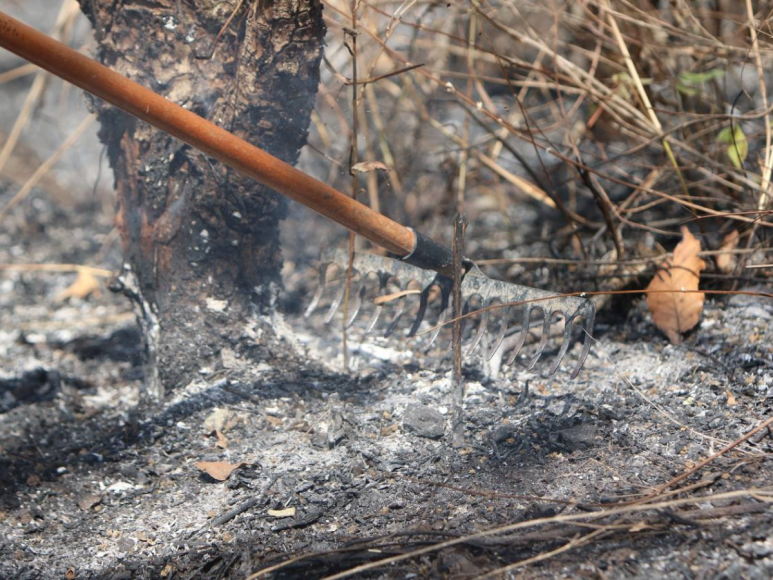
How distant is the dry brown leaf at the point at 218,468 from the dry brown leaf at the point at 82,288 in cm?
210

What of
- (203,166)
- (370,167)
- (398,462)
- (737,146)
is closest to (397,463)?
(398,462)

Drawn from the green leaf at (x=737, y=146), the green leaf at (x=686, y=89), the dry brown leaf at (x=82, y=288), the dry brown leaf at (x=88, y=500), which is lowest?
the dry brown leaf at (x=88, y=500)

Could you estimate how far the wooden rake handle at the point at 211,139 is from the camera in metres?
1.59

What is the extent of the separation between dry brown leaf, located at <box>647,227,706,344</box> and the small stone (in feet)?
3.40

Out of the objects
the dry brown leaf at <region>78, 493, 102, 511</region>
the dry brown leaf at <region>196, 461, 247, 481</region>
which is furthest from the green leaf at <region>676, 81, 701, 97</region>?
the dry brown leaf at <region>78, 493, 102, 511</region>

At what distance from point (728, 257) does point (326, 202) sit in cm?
187

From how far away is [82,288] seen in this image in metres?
3.67

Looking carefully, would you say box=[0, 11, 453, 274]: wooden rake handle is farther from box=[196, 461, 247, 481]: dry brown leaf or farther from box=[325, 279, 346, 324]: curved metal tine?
box=[196, 461, 247, 481]: dry brown leaf

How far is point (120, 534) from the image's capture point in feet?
5.95

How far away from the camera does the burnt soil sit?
1512mm

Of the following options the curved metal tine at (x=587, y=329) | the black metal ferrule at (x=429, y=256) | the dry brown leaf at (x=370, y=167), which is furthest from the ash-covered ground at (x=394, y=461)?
the dry brown leaf at (x=370, y=167)

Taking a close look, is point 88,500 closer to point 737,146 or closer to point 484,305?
point 484,305

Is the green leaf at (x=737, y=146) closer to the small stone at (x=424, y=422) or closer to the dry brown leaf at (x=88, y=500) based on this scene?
the small stone at (x=424, y=422)

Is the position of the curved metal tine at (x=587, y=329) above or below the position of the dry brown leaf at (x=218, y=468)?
above
